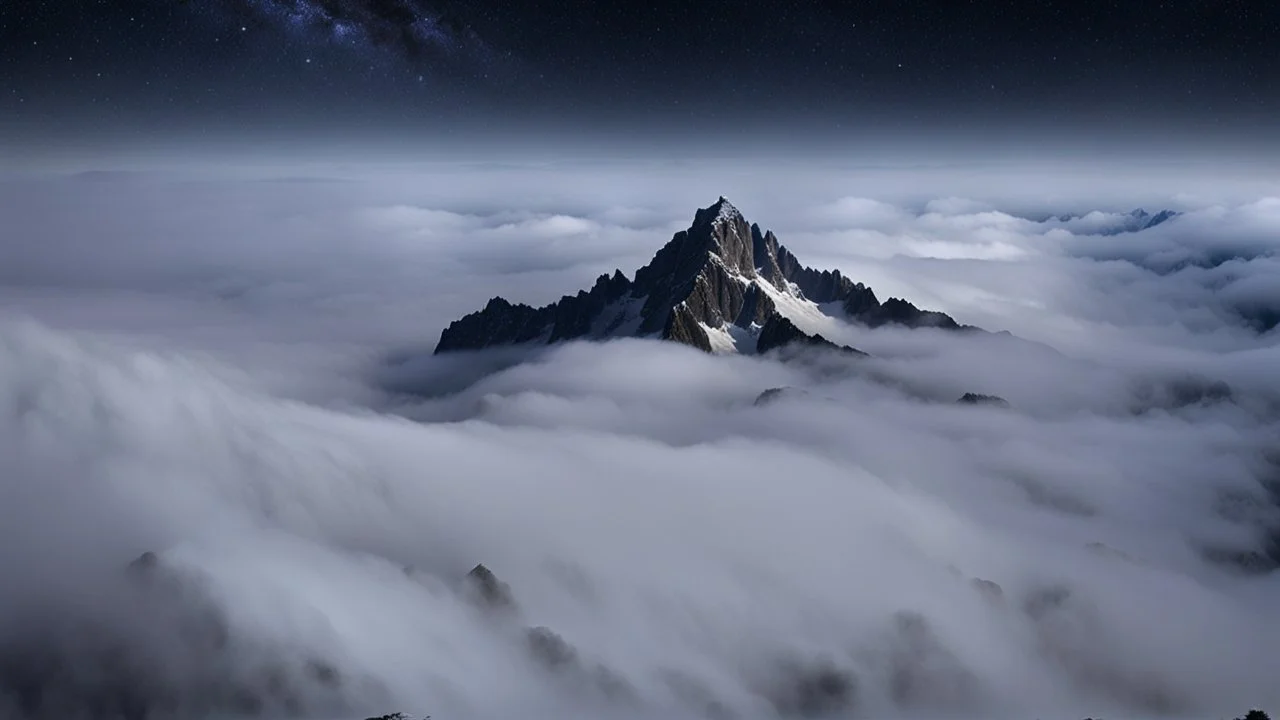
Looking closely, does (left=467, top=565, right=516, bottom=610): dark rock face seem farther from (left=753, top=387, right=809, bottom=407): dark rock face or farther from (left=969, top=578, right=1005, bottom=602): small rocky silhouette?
(left=753, top=387, right=809, bottom=407): dark rock face

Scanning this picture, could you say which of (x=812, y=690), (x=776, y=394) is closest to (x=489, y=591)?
(x=812, y=690)

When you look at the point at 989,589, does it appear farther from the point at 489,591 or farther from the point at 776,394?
the point at 776,394

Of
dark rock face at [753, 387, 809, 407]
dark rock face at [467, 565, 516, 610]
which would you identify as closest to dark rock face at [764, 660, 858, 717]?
dark rock face at [467, 565, 516, 610]

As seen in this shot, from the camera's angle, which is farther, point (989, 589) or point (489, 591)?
point (489, 591)

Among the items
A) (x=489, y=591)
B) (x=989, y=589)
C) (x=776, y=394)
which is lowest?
(x=489, y=591)

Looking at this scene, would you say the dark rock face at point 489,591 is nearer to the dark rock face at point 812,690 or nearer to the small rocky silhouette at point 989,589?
the dark rock face at point 812,690

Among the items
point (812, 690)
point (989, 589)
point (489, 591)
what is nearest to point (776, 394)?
point (989, 589)

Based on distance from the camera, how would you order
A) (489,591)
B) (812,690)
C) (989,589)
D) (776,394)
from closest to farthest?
(812,690) → (989,589) → (489,591) → (776,394)

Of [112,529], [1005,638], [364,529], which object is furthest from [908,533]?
[112,529]

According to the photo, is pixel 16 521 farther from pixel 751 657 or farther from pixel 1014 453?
pixel 1014 453

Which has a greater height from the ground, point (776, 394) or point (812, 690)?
point (776, 394)

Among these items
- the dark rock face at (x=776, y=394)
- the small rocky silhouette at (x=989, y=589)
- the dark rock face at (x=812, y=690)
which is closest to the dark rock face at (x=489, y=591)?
the dark rock face at (x=812, y=690)

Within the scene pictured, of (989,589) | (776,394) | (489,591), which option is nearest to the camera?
(989,589)
